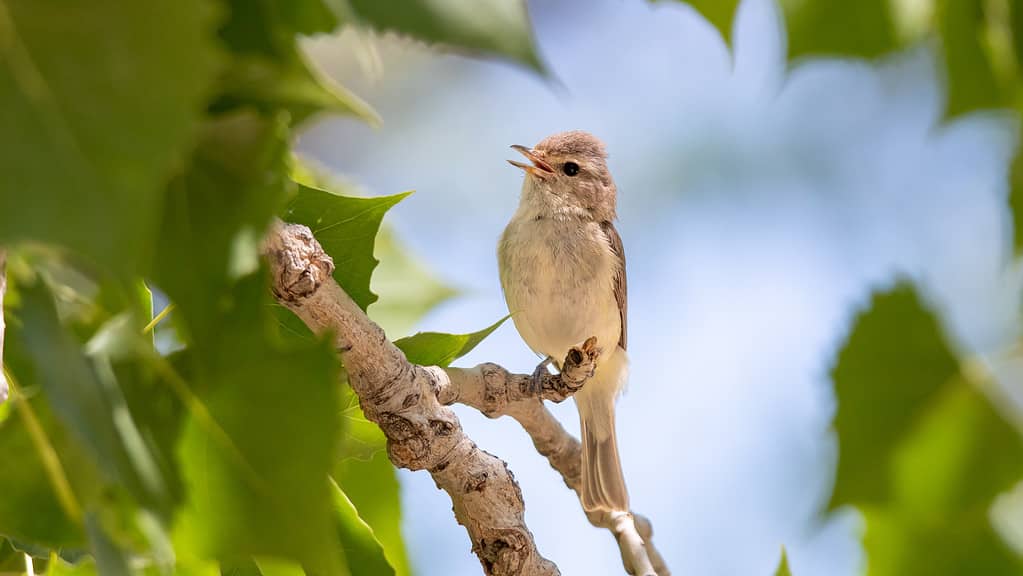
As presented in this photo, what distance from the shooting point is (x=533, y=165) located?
324cm

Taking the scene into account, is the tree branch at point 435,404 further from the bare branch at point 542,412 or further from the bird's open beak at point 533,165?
the bird's open beak at point 533,165

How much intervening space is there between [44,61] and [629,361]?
9.50ft

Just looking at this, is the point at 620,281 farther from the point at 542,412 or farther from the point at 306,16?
the point at 306,16

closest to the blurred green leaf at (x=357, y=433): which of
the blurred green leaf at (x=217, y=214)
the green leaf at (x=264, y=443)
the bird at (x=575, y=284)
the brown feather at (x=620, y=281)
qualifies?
the green leaf at (x=264, y=443)

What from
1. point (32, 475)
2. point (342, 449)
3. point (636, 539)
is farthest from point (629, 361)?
point (32, 475)

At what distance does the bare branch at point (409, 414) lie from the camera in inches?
37.1

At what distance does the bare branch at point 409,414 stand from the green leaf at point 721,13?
0.53 meters

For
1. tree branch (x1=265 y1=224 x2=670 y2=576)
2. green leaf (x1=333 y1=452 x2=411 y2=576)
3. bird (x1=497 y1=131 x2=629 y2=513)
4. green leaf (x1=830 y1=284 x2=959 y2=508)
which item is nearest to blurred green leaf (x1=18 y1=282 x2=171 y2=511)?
green leaf (x1=830 y1=284 x2=959 y2=508)

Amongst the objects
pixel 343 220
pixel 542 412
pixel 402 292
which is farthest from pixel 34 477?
pixel 542 412

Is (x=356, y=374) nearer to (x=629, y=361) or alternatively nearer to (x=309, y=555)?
(x=309, y=555)

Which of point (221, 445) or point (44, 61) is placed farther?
point (221, 445)

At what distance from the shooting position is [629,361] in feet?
10.5

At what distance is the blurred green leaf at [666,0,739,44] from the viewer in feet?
1.48

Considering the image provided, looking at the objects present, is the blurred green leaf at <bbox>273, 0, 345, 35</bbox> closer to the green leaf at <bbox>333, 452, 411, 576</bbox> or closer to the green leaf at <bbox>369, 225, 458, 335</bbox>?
the green leaf at <bbox>333, 452, 411, 576</bbox>
